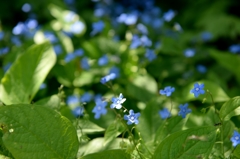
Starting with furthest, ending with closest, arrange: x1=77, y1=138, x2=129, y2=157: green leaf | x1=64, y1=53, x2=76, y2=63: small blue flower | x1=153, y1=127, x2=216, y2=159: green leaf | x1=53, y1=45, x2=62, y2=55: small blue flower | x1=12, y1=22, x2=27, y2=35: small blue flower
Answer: x1=12, y1=22, x2=27, y2=35: small blue flower → x1=53, y1=45, x2=62, y2=55: small blue flower → x1=64, y1=53, x2=76, y2=63: small blue flower → x1=77, y1=138, x2=129, y2=157: green leaf → x1=153, y1=127, x2=216, y2=159: green leaf

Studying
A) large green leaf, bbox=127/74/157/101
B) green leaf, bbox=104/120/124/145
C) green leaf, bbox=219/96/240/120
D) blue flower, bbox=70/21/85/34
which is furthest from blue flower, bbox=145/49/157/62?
green leaf, bbox=219/96/240/120

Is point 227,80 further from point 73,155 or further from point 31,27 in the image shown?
point 73,155

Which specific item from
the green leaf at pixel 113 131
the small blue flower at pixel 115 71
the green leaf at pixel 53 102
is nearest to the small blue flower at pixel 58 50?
the small blue flower at pixel 115 71

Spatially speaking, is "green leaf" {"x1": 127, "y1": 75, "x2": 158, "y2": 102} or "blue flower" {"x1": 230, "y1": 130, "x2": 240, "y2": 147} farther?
"green leaf" {"x1": 127, "y1": 75, "x2": 158, "y2": 102}

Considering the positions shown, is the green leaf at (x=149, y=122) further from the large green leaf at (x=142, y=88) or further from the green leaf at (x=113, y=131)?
the large green leaf at (x=142, y=88)

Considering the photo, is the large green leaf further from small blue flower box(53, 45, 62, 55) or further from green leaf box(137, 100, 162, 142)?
small blue flower box(53, 45, 62, 55)

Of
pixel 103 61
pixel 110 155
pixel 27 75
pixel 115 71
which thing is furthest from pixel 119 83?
pixel 110 155

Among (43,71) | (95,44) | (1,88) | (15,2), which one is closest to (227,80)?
(95,44)
